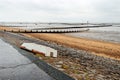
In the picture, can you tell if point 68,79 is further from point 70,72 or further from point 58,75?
point 70,72

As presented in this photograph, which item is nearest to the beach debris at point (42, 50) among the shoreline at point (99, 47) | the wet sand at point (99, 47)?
the shoreline at point (99, 47)

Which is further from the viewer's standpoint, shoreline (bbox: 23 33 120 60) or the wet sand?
the wet sand

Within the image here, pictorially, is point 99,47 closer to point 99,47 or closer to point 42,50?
point 99,47

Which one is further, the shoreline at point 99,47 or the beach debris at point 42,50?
the shoreline at point 99,47

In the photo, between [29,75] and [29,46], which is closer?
[29,75]

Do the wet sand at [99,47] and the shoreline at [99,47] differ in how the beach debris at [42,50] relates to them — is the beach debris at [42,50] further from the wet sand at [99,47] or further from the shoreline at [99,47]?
the wet sand at [99,47]

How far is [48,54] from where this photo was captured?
13.1m

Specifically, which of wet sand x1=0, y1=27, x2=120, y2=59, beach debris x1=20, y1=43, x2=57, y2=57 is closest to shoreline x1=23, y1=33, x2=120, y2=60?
wet sand x1=0, y1=27, x2=120, y2=59

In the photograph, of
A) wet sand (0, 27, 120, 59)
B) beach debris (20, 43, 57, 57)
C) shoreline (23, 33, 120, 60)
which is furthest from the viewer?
wet sand (0, 27, 120, 59)

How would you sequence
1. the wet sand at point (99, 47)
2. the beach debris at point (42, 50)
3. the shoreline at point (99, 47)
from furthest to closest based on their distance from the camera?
the wet sand at point (99, 47), the shoreline at point (99, 47), the beach debris at point (42, 50)

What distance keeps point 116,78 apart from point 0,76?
4900 millimetres

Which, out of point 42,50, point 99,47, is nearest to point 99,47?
point 99,47

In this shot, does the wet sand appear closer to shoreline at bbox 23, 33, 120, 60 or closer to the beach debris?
shoreline at bbox 23, 33, 120, 60

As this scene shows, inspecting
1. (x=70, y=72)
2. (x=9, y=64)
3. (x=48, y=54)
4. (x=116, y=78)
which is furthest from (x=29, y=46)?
(x=116, y=78)
